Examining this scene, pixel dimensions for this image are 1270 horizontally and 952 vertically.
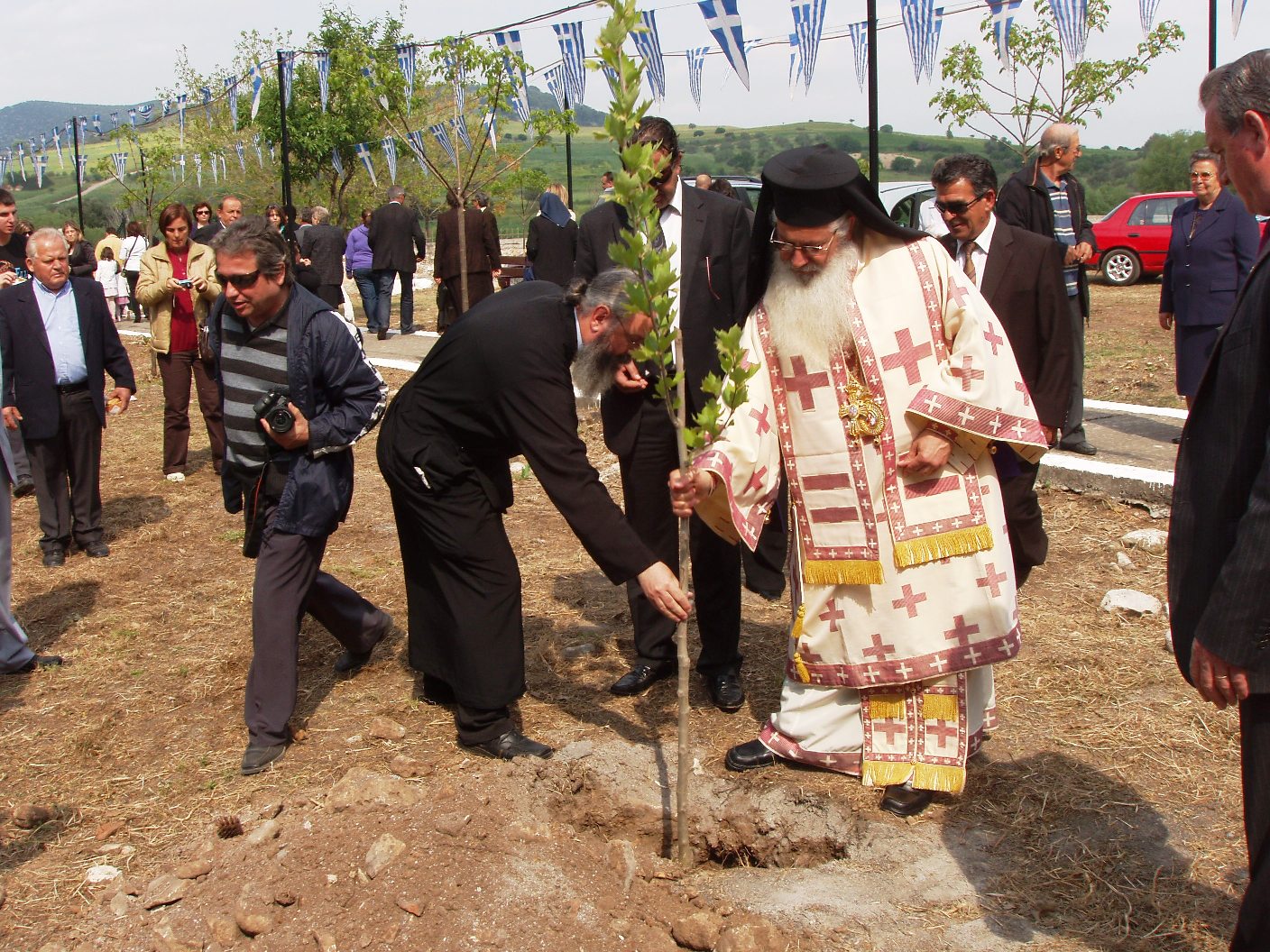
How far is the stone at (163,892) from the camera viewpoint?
3.38 metres

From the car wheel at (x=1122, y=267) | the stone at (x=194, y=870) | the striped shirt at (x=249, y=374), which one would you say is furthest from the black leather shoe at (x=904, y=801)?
the car wheel at (x=1122, y=267)

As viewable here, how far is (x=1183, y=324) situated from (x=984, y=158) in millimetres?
3657

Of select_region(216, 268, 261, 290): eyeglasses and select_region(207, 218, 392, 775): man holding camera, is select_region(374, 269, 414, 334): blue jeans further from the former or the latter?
select_region(216, 268, 261, 290): eyeglasses

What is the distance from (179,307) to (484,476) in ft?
17.4

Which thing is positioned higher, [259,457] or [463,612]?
[259,457]

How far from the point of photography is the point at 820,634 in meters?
3.98

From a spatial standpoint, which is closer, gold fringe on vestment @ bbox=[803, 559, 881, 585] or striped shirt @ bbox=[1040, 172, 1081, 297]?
gold fringe on vestment @ bbox=[803, 559, 881, 585]

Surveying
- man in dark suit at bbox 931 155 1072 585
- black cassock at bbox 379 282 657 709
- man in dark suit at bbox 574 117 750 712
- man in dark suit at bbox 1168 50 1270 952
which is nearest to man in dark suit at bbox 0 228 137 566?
black cassock at bbox 379 282 657 709

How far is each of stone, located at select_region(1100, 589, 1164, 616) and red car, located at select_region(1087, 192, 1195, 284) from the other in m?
14.2

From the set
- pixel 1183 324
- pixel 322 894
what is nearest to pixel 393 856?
pixel 322 894

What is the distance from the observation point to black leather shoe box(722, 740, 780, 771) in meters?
4.20

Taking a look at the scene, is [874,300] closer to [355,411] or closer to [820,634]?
[820,634]

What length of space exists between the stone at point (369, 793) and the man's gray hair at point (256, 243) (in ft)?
5.99

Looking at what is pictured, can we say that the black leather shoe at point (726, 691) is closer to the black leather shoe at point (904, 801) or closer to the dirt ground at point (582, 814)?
the dirt ground at point (582, 814)
